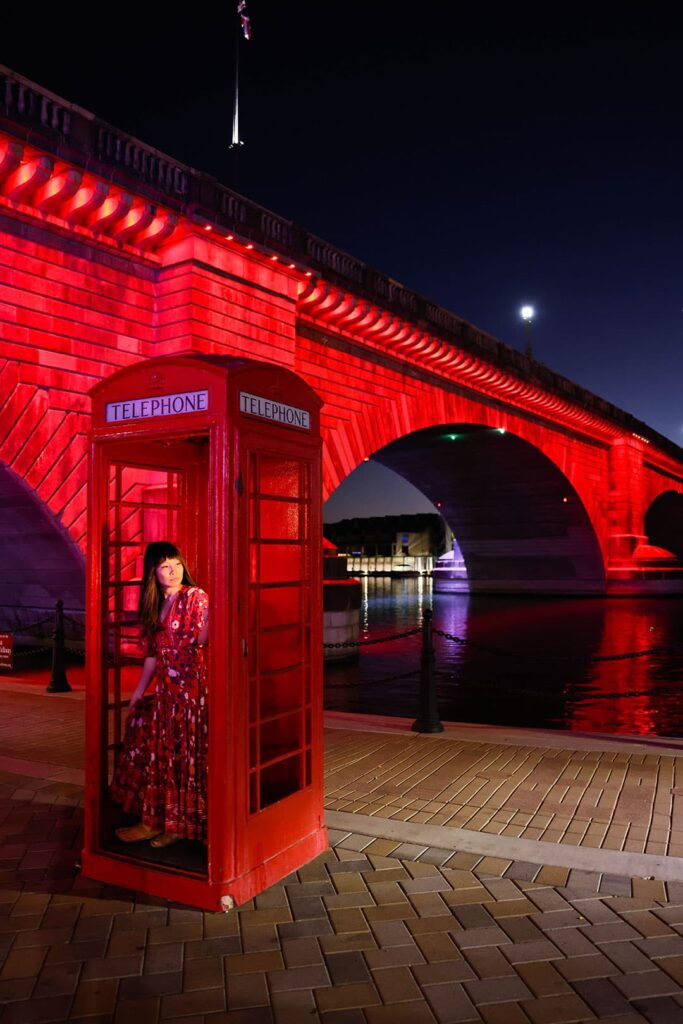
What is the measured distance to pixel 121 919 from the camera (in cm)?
338

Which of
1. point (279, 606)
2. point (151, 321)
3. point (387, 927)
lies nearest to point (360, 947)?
point (387, 927)

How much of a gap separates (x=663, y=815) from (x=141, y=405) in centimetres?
374

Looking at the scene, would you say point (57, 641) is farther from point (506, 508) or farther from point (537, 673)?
point (506, 508)

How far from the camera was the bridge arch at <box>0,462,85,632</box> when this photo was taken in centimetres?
1440

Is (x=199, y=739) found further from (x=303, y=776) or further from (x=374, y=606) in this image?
(x=374, y=606)

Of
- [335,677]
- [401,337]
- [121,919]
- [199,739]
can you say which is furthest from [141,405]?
[401,337]

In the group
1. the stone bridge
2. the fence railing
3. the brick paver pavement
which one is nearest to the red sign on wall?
the fence railing

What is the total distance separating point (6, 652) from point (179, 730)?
303 inches

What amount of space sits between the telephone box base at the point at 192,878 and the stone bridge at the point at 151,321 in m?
7.38

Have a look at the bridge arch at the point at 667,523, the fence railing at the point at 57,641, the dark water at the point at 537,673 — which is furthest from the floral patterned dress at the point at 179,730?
the bridge arch at the point at 667,523

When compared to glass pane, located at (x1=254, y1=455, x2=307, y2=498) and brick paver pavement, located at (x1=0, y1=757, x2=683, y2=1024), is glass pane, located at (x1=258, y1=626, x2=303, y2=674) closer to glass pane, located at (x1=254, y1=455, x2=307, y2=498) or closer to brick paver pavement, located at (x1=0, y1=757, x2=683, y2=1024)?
glass pane, located at (x1=254, y1=455, x2=307, y2=498)

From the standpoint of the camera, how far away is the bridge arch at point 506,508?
31.3m

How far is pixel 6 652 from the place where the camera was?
1047 cm

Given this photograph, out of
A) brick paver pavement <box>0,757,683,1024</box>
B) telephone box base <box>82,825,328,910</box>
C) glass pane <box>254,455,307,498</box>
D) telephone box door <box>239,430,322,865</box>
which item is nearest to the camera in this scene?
brick paver pavement <box>0,757,683,1024</box>
